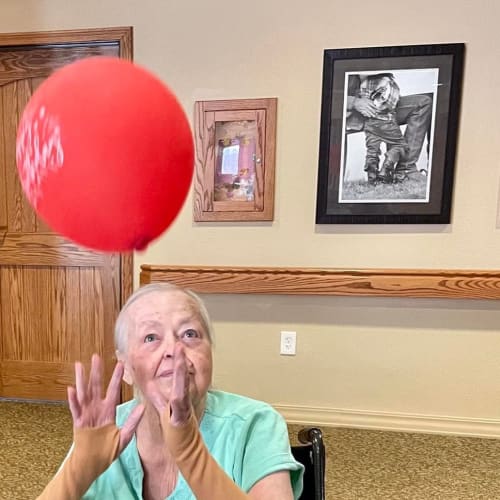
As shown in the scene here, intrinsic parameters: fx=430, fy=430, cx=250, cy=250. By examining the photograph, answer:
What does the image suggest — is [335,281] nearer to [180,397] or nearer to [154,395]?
[154,395]

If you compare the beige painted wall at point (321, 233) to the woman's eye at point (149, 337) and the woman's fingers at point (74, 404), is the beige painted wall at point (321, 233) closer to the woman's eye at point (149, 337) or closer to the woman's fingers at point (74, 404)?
the woman's eye at point (149, 337)

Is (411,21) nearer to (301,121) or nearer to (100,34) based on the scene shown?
(301,121)

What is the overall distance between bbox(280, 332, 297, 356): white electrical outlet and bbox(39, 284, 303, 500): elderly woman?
146 cm

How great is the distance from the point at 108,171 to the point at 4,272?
2613mm

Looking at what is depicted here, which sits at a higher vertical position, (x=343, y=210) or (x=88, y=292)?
(x=343, y=210)

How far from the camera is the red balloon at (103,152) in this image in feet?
1.47

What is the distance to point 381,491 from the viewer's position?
182cm

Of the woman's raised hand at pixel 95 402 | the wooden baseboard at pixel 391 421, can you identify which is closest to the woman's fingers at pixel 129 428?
the woman's raised hand at pixel 95 402

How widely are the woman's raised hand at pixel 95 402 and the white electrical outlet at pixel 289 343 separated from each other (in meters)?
1.69

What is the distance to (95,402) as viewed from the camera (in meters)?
0.69

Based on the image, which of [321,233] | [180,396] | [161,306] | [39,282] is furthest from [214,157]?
[180,396]

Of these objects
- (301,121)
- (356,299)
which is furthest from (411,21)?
(356,299)

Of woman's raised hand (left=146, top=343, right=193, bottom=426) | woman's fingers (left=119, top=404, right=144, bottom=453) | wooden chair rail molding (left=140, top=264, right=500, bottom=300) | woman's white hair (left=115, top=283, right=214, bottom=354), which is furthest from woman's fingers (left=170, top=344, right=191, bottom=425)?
wooden chair rail molding (left=140, top=264, right=500, bottom=300)

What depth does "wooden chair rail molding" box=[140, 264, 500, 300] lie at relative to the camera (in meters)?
2.15
